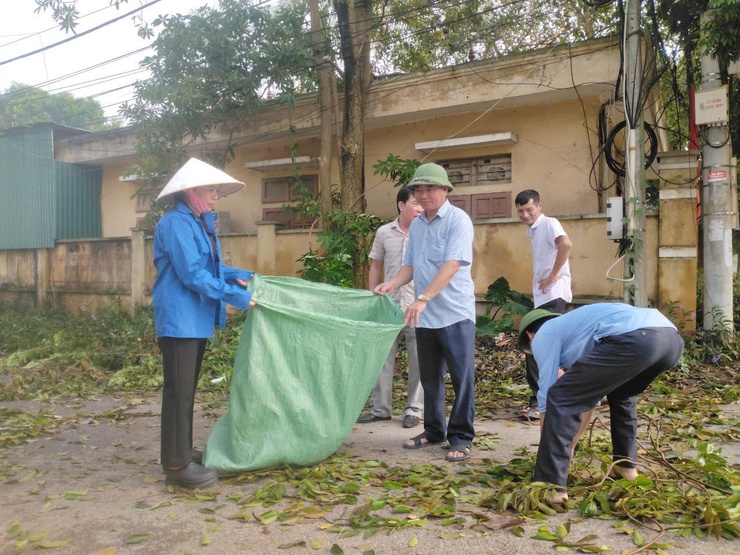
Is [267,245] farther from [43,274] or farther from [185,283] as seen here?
[185,283]

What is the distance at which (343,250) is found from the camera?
862 cm

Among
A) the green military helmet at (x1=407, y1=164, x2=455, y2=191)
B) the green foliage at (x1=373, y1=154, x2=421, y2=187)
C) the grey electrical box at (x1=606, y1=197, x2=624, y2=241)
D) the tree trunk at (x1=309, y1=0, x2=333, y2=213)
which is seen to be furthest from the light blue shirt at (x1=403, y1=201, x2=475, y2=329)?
the tree trunk at (x1=309, y1=0, x2=333, y2=213)

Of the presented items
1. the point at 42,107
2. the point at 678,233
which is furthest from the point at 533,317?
the point at 42,107

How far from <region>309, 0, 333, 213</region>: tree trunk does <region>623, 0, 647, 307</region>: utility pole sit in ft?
14.7

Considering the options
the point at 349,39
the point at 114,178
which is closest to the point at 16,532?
the point at 349,39

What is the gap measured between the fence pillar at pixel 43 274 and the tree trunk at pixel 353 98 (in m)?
8.43

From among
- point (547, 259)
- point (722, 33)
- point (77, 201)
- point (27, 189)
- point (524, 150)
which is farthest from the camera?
point (27, 189)

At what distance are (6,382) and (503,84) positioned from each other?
7448mm

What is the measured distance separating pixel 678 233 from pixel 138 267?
9.29 metres

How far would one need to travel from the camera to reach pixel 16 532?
2883mm

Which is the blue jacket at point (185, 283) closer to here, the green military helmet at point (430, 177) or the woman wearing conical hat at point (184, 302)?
the woman wearing conical hat at point (184, 302)

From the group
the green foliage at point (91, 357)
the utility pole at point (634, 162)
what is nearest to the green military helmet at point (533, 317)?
the utility pole at point (634, 162)

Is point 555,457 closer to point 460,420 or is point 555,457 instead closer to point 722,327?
point 460,420

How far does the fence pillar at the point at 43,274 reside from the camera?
552 inches
